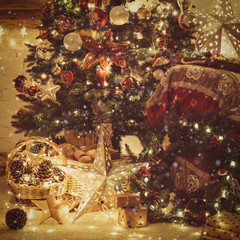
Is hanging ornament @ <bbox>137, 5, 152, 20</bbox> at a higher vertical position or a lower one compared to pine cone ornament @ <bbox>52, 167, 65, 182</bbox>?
higher

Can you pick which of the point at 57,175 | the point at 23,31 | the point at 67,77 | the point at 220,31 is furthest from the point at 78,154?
the point at 23,31

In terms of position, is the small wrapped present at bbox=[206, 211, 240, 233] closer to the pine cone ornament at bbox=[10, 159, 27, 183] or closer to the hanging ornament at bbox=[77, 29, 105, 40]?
the pine cone ornament at bbox=[10, 159, 27, 183]

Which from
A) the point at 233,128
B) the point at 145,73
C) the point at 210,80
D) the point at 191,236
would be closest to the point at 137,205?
the point at 191,236

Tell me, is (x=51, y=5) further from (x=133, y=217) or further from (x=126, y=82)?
(x=133, y=217)

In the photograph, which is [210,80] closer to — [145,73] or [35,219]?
[145,73]

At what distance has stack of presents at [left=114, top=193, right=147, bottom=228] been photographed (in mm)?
1835

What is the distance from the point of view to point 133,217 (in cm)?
184

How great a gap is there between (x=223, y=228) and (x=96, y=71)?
1598 mm

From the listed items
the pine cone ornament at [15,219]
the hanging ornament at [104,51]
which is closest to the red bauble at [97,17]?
the hanging ornament at [104,51]

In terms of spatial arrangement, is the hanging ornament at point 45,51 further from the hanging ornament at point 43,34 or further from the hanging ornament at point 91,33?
the hanging ornament at point 91,33

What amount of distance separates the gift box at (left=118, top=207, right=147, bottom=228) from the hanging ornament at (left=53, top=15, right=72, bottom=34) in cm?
144

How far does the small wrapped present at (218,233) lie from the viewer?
1.48 metres

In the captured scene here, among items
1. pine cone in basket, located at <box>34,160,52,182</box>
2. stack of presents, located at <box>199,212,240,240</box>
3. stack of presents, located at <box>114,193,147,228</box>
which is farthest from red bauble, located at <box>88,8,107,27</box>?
stack of presents, located at <box>199,212,240,240</box>

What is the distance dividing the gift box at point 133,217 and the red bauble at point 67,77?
3.89 feet
